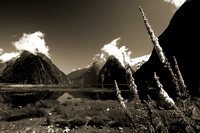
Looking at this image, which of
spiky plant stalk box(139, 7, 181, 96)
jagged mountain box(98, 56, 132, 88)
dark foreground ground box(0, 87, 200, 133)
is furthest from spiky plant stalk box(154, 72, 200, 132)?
jagged mountain box(98, 56, 132, 88)

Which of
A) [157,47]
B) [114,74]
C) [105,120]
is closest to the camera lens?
[157,47]

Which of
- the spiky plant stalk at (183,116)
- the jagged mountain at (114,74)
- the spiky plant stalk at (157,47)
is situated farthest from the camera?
the jagged mountain at (114,74)

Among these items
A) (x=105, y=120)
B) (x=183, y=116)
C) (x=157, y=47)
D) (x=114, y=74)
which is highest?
(x=114, y=74)

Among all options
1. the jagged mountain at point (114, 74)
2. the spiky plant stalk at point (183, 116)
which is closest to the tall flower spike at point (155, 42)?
the spiky plant stalk at point (183, 116)

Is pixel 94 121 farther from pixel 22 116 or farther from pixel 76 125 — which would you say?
pixel 22 116

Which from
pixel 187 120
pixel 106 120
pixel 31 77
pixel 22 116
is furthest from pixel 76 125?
pixel 31 77

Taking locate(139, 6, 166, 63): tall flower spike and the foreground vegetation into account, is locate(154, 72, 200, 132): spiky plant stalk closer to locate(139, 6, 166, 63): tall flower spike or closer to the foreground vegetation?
the foreground vegetation

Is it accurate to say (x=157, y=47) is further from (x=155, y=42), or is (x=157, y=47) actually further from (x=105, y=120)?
(x=105, y=120)

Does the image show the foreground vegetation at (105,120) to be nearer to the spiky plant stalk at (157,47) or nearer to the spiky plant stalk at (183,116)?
the spiky plant stalk at (183,116)

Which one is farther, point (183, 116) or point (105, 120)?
point (105, 120)

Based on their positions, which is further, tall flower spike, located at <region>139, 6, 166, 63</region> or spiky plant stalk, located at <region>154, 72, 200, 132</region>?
tall flower spike, located at <region>139, 6, 166, 63</region>

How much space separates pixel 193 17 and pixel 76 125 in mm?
28595

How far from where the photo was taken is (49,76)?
18775cm

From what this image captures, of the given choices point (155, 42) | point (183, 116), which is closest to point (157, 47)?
point (155, 42)
